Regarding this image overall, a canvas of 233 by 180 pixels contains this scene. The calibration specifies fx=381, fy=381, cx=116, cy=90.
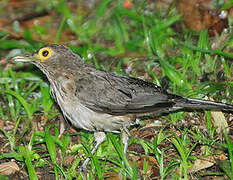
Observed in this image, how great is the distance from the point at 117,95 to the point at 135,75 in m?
1.45

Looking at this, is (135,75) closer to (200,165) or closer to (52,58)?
(52,58)

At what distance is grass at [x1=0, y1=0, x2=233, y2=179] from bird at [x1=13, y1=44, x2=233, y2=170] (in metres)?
0.31

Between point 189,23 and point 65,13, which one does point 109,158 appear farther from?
point 65,13

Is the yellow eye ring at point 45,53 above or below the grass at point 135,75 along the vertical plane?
above

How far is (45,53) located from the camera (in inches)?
225

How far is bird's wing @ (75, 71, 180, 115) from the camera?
5.54 meters

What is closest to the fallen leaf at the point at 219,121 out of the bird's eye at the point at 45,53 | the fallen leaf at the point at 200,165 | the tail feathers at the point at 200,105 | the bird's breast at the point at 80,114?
the tail feathers at the point at 200,105

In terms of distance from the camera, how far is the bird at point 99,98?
554cm

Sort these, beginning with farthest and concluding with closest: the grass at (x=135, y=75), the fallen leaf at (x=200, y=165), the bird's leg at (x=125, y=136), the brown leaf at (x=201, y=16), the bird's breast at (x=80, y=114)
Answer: the brown leaf at (x=201, y=16), the bird's leg at (x=125, y=136), the bird's breast at (x=80, y=114), the grass at (x=135, y=75), the fallen leaf at (x=200, y=165)

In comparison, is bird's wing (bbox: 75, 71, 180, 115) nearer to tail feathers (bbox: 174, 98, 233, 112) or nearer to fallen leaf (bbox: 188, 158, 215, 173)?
tail feathers (bbox: 174, 98, 233, 112)

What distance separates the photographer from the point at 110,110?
556cm

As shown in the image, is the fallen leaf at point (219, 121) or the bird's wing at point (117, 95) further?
the fallen leaf at point (219, 121)

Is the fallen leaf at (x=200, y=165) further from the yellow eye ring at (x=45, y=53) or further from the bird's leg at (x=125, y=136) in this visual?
the yellow eye ring at (x=45, y=53)

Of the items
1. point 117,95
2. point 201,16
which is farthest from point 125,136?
point 201,16
